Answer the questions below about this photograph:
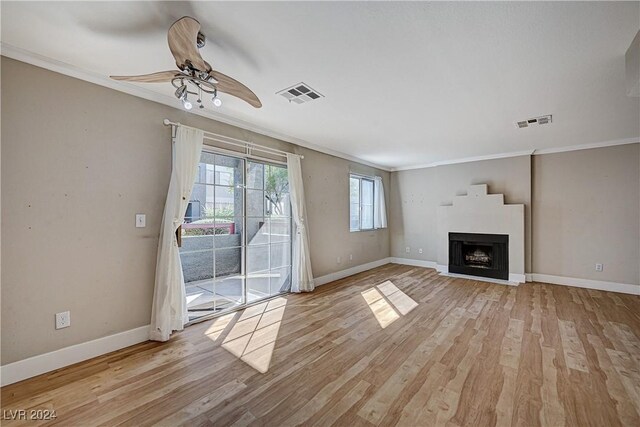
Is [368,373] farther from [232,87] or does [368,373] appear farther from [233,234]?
[232,87]

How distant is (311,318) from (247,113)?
2.68 metres

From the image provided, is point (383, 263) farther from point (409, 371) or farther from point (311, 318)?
point (409, 371)

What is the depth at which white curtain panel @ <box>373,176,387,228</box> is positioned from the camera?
658 cm

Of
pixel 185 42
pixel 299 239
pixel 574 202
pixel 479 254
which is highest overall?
pixel 185 42

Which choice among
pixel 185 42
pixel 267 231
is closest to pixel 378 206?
pixel 267 231

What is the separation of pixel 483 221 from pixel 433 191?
4.35ft

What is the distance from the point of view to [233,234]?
3.52 m

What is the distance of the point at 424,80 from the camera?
8.00 feet

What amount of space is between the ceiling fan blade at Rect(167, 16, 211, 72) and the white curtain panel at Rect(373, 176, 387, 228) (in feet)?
17.3

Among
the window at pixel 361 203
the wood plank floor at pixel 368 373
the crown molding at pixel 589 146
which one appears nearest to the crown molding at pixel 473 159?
the crown molding at pixel 589 146

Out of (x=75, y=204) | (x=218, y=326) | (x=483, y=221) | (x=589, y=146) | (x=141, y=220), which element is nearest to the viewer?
(x=75, y=204)

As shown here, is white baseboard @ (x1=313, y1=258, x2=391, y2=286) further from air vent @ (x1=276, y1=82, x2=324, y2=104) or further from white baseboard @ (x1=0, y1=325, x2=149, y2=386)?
air vent @ (x1=276, y1=82, x2=324, y2=104)

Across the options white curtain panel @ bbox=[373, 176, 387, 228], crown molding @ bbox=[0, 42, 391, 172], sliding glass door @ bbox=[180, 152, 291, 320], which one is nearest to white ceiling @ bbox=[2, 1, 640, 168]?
crown molding @ bbox=[0, 42, 391, 172]

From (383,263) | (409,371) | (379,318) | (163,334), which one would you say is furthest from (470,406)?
(383,263)
